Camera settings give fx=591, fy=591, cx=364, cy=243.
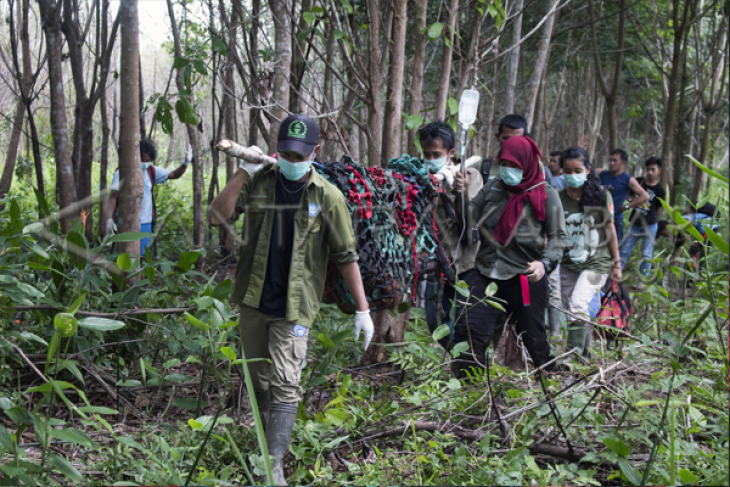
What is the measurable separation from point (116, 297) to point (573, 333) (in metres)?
3.12

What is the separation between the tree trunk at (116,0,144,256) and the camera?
3455 mm

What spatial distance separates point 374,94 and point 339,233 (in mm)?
1672

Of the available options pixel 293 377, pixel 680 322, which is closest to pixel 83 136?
pixel 293 377

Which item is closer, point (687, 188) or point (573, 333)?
point (573, 333)

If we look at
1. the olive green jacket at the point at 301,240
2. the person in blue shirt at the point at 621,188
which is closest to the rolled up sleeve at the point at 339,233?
the olive green jacket at the point at 301,240

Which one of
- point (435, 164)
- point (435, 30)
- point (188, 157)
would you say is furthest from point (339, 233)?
point (188, 157)

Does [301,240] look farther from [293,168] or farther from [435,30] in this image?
[435,30]

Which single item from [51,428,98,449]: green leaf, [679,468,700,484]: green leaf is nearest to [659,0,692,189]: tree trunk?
[679,468,700,484]: green leaf

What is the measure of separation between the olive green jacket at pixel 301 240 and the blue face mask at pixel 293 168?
51 millimetres

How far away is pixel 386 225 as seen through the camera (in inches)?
127

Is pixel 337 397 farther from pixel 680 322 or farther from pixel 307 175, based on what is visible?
pixel 680 322

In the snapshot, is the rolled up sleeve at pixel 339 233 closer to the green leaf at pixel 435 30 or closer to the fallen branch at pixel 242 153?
the fallen branch at pixel 242 153

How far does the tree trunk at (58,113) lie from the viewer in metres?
4.25

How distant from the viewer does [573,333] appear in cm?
434
